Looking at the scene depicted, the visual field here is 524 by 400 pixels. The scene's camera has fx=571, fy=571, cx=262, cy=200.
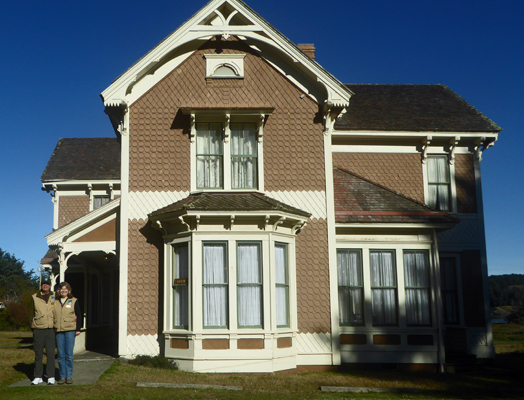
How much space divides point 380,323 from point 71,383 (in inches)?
330

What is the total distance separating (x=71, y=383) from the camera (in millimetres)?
11062

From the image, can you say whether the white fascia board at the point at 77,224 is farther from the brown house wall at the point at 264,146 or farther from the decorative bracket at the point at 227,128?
the decorative bracket at the point at 227,128

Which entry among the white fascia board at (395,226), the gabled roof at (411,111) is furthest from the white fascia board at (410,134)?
the white fascia board at (395,226)

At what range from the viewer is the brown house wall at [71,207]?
25984mm

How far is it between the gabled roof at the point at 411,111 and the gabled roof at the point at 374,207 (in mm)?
2472

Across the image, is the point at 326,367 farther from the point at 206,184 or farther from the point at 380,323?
the point at 206,184

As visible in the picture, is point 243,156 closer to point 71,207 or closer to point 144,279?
point 144,279

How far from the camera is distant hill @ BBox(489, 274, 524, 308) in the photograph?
296 ft

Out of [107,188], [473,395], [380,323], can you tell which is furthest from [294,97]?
[107,188]

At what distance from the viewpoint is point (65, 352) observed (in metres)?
11.1

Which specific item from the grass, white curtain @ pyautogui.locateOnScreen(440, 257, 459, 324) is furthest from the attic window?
white curtain @ pyautogui.locateOnScreen(440, 257, 459, 324)

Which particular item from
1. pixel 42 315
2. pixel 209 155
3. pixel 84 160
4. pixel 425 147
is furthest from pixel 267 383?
pixel 84 160

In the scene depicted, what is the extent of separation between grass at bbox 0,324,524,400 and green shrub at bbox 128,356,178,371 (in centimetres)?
35

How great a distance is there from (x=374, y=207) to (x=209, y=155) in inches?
191
